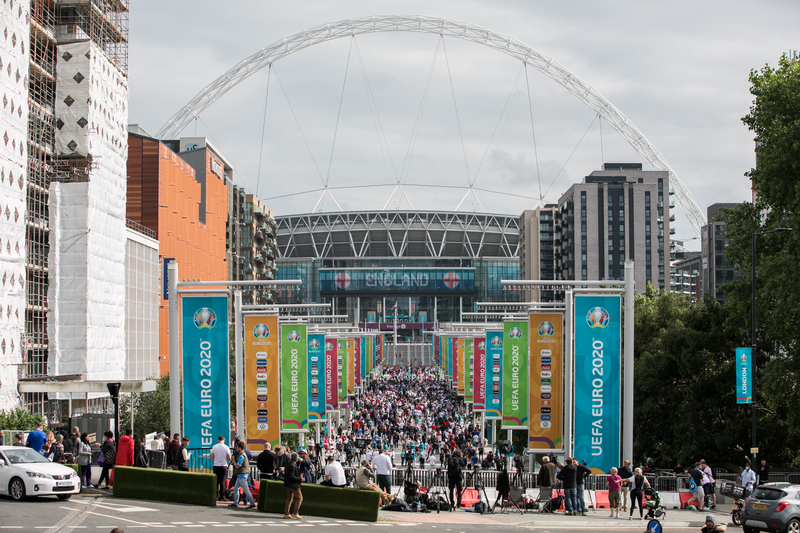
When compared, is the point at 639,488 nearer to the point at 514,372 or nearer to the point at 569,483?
the point at 569,483

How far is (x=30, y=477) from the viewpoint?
63.2 ft

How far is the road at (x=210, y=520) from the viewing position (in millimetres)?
16828

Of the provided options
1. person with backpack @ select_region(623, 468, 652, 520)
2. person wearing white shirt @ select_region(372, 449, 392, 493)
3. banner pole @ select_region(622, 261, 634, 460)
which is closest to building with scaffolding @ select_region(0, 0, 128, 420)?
person wearing white shirt @ select_region(372, 449, 392, 493)

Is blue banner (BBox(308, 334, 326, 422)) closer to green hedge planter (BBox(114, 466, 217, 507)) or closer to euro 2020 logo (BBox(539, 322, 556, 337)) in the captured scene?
euro 2020 logo (BBox(539, 322, 556, 337))

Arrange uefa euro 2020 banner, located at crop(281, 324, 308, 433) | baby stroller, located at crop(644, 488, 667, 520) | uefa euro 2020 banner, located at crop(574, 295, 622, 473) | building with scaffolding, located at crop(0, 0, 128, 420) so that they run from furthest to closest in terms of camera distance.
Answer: building with scaffolding, located at crop(0, 0, 128, 420) → uefa euro 2020 banner, located at crop(281, 324, 308, 433) → uefa euro 2020 banner, located at crop(574, 295, 622, 473) → baby stroller, located at crop(644, 488, 667, 520)

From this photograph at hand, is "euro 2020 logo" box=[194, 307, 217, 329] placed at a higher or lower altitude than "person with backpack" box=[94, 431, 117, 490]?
higher

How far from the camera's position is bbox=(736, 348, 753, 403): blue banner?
27578mm

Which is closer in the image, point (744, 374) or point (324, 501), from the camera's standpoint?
point (324, 501)

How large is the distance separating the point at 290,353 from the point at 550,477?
1337 centimetres

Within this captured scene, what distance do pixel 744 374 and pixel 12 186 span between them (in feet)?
114

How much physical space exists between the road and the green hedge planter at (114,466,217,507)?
1.10 feet

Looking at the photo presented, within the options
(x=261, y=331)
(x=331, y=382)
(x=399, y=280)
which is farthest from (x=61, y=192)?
(x=399, y=280)

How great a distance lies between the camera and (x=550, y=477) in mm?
22375

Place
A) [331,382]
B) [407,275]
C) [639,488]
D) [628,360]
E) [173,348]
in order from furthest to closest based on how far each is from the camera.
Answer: [407,275] → [331,382] → [628,360] → [173,348] → [639,488]
